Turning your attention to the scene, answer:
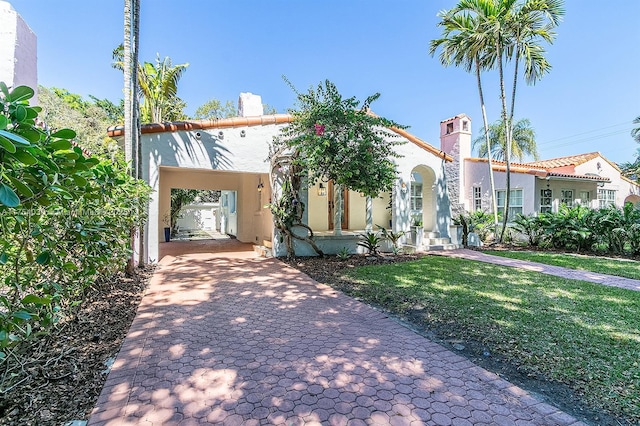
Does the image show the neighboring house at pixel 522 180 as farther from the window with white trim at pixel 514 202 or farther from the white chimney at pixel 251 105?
the white chimney at pixel 251 105

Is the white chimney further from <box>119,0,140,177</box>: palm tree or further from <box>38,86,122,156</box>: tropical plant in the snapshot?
<box>38,86,122,156</box>: tropical plant

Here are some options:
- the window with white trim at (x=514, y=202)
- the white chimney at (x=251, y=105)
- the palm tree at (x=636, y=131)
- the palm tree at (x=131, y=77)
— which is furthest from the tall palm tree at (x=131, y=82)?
the palm tree at (x=636, y=131)

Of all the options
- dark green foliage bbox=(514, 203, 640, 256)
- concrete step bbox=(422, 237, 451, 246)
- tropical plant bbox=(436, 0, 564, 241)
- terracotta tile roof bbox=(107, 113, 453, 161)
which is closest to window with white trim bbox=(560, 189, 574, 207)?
A: dark green foliage bbox=(514, 203, 640, 256)

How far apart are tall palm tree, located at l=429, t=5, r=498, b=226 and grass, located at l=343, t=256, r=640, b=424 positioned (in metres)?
9.62

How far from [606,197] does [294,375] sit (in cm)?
2572

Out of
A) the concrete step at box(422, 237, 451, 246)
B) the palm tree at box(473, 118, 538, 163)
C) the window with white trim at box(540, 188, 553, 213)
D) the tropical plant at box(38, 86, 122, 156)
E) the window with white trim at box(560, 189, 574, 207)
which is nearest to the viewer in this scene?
the concrete step at box(422, 237, 451, 246)

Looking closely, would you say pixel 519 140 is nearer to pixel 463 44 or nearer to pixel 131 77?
pixel 463 44

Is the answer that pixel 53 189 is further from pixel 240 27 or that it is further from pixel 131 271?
pixel 240 27

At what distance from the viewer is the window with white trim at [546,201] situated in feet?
55.8

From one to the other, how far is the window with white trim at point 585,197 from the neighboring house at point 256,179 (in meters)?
9.46

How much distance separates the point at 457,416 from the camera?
275cm

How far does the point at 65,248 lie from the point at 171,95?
559 inches

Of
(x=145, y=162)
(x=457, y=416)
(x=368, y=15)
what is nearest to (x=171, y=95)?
(x=145, y=162)

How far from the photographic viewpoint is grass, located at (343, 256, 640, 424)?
337 centimetres
